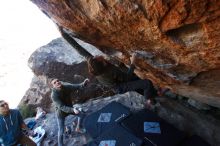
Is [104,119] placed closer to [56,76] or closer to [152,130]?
[152,130]

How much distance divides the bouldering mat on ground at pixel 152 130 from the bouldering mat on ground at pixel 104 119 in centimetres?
33

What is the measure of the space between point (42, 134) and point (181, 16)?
→ 5966mm

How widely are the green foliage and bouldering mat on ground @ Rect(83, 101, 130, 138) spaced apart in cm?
396

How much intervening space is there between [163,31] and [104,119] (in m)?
3.40

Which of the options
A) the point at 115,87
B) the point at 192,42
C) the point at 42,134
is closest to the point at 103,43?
the point at 115,87

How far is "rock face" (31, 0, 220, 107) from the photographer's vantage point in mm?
2732

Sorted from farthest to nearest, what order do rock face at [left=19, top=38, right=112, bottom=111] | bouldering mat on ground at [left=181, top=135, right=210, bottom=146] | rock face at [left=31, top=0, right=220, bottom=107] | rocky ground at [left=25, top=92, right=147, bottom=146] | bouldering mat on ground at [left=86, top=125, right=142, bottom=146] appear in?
1. rock face at [left=19, top=38, right=112, bottom=111]
2. rocky ground at [left=25, top=92, right=147, bottom=146]
3. bouldering mat on ground at [left=86, top=125, right=142, bottom=146]
4. bouldering mat on ground at [left=181, top=135, right=210, bottom=146]
5. rock face at [left=31, top=0, right=220, bottom=107]

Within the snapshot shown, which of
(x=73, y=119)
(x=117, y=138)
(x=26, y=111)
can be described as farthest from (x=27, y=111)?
(x=117, y=138)

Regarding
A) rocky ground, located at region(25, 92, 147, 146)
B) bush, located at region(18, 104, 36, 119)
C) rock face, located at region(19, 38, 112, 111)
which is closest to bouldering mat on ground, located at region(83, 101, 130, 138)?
rocky ground, located at region(25, 92, 147, 146)

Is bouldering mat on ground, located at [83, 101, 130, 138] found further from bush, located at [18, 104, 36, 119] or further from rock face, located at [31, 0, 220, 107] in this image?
bush, located at [18, 104, 36, 119]

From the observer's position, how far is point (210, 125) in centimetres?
567

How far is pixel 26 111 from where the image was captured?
9445 mm

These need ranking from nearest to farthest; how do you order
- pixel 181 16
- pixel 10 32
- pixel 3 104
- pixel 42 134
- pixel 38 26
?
pixel 181 16
pixel 3 104
pixel 42 134
pixel 38 26
pixel 10 32

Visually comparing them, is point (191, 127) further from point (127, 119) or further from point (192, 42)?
point (192, 42)
